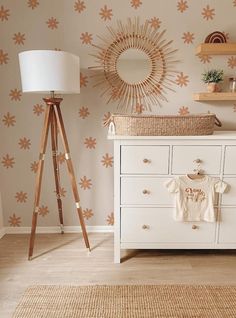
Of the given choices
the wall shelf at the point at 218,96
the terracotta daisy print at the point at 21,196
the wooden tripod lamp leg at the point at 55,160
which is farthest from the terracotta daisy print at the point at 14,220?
the wall shelf at the point at 218,96

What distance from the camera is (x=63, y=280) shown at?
1.80m

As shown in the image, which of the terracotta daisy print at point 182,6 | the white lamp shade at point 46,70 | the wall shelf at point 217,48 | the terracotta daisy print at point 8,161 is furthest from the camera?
the terracotta daisy print at point 8,161

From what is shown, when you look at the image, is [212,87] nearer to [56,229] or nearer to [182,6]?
[182,6]

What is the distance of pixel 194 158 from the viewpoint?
1.86 m

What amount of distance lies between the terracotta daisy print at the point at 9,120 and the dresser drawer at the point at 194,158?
1.35 m

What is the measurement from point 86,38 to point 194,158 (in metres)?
1.27

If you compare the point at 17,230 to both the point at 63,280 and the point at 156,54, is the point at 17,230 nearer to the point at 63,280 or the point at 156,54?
the point at 63,280

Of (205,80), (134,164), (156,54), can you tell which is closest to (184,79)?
(205,80)

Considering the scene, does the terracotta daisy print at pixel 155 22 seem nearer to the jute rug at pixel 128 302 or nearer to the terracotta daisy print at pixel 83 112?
the terracotta daisy print at pixel 83 112

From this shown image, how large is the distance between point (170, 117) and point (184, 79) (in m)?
0.61

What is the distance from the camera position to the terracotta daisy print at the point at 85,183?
2396 millimetres

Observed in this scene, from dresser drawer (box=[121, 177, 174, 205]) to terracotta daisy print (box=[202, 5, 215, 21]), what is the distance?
1.33m

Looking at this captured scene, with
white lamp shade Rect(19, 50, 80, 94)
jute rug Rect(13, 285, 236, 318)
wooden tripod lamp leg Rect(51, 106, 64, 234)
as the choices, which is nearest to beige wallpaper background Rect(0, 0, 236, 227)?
wooden tripod lamp leg Rect(51, 106, 64, 234)

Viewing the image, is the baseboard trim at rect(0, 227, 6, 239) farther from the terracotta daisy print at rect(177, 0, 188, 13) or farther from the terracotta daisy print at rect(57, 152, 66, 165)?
the terracotta daisy print at rect(177, 0, 188, 13)
